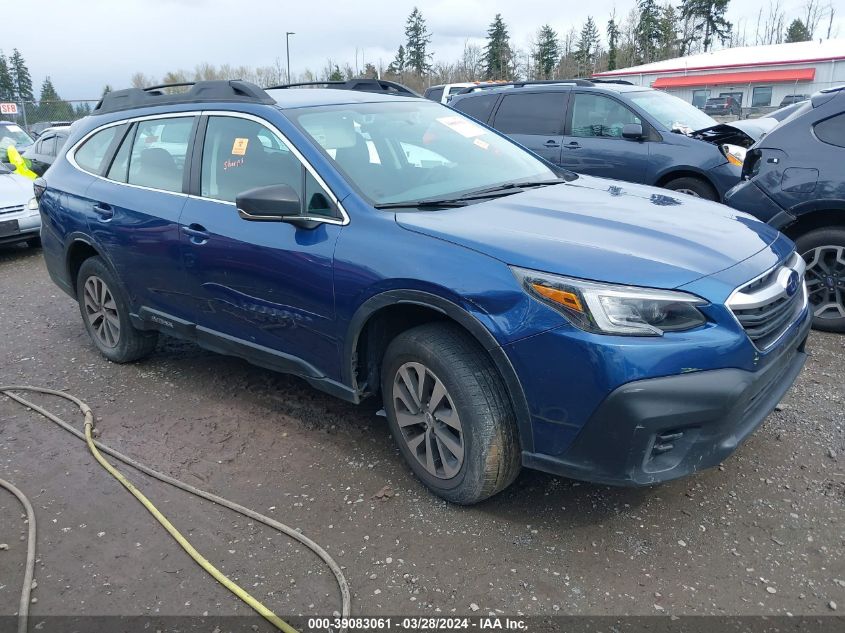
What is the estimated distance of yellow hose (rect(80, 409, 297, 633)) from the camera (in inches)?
98.1

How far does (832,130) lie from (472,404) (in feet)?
12.8

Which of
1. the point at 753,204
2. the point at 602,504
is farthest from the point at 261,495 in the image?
the point at 753,204

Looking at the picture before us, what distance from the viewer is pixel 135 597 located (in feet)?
8.70

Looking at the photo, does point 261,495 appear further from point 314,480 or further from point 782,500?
point 782,500

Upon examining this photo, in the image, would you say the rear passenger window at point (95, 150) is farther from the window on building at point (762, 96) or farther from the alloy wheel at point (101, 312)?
the window on building at point (762, 96)

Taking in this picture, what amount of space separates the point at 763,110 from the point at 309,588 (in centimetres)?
3151

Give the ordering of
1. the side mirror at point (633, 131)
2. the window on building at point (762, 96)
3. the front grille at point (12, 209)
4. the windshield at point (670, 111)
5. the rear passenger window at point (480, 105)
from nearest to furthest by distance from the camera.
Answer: the side mirror at point (633, 131), the windshield at point (670, 111), the front grille at point (12, 209), the rear passenger window at point (480, 105), the window on building at point (762, 96)

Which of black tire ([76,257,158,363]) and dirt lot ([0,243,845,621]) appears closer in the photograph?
dirt lot ([0,243,845,621])

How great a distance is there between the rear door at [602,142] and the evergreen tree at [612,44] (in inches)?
2371

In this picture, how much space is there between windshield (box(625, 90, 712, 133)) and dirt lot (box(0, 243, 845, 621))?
4.57 metres

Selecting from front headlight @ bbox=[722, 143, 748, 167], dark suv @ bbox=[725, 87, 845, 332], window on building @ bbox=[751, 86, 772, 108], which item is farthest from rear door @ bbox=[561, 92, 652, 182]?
window on building @ bbox=[751, 86, 772, 108]

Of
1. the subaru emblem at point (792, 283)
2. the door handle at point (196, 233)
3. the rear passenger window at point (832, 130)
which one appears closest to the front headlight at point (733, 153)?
the rear passenger window at point (832, 130)

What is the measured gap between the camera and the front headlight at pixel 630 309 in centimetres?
248

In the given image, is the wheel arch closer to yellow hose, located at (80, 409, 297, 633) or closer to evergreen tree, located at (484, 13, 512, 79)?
yellow hose, located at (80, 409, 297, 633)
